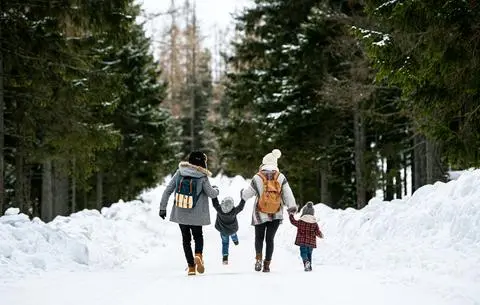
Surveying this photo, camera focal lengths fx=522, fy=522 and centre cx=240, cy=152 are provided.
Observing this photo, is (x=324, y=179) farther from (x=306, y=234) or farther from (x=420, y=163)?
(x=306, y=234)

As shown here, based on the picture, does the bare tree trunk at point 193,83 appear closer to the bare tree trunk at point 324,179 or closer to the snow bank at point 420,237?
the bare tree trunk at point 324,179

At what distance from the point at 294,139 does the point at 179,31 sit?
4200 centimetres

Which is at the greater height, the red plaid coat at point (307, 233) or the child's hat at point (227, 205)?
the child's hat at point (227, 205)

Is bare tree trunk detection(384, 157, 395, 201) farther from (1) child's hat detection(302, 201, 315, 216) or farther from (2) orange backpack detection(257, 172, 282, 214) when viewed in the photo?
(2) orange backpack detection(257, 172, 282, 214)

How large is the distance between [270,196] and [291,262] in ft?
11.3

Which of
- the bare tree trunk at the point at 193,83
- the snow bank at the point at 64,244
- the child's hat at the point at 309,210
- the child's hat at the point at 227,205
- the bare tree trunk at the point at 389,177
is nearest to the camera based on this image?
the snow bank at the point at 64,244

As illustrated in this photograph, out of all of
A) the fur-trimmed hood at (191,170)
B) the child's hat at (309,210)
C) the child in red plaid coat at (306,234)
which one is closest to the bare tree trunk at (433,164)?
the child's hat at (309,210)

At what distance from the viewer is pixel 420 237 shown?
9.05 metres

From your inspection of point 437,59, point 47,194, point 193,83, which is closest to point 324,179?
point 47,194

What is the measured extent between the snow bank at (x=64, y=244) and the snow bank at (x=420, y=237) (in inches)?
189

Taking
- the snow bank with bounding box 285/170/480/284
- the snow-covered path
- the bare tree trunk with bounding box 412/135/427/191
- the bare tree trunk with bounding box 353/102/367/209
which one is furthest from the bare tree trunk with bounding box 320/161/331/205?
the snow-covered path

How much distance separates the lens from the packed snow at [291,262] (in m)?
5.71

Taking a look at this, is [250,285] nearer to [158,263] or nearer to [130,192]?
[158,263]

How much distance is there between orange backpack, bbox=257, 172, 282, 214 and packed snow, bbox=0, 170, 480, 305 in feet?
3.47
